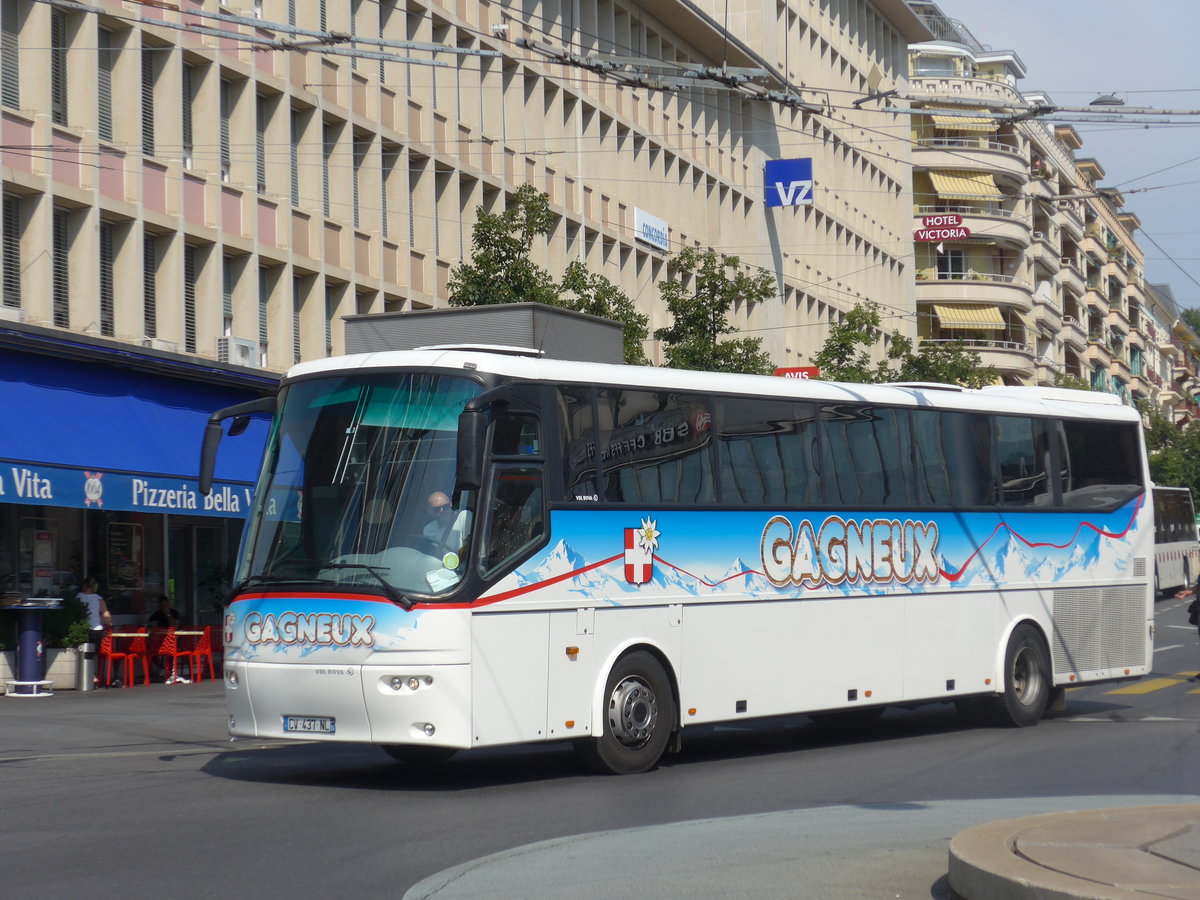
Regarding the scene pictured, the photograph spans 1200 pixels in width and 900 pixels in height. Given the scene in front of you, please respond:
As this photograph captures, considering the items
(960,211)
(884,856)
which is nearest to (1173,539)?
(960,211)

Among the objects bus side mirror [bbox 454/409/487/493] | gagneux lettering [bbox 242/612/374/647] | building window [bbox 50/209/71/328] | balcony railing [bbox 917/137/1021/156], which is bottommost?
gagneux lettering [bbox 242/612/374/647]

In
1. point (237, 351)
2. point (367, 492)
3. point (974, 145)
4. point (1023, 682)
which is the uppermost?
point (974, 145)

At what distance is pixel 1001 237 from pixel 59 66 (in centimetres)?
6856

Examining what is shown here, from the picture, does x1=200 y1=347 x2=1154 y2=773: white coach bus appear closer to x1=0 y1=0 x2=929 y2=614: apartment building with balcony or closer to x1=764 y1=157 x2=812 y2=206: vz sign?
x1=0 y1=0 x2=929 y2=614: apartment building with balcony

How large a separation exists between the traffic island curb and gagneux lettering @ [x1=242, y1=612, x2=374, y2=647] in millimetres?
5105

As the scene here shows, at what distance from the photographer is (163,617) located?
27.6 m

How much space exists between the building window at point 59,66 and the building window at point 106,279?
5.98ft

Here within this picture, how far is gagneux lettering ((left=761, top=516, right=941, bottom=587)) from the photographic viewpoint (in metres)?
15.4

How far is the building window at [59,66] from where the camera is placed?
88.5 feet

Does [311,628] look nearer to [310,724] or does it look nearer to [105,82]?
[310,724]

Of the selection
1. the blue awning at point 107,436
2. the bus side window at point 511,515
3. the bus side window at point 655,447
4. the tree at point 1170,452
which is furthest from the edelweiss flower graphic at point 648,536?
the tree at point 1170,452

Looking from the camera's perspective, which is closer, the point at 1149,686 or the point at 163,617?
the point at 1149,686

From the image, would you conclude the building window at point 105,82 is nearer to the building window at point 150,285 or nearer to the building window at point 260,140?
the building window at point 150,285

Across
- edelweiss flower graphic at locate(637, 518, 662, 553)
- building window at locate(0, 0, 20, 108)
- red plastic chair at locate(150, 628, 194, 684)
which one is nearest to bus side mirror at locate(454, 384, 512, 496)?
edelweiss flower graphic at locate(637, 518, 662, 553)
